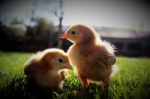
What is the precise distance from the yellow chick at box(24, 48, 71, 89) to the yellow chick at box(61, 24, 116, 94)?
0.29 feet

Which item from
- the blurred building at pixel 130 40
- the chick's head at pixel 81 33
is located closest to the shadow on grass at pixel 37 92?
the chick's head at pixel 81 33

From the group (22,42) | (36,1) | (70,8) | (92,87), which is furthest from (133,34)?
(92,87)

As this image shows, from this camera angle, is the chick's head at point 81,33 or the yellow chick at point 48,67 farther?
the chick's head at point 81,33

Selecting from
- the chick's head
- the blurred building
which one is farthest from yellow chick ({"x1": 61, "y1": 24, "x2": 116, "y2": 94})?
the blurred building

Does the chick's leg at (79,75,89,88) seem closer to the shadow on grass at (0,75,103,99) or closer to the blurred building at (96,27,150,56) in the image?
Result: the shadow on grass at (0,75,103,99)

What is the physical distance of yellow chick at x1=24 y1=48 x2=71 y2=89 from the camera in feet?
4.63

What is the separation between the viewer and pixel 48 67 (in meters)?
1.43

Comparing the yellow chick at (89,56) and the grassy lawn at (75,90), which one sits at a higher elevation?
the yellow chick at (89,56)

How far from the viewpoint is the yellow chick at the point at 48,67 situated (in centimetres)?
141

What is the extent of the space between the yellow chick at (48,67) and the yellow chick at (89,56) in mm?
88

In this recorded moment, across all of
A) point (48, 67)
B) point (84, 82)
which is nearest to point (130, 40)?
point (84, 82)

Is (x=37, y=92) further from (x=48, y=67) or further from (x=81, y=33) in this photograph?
(x=81, y=33)

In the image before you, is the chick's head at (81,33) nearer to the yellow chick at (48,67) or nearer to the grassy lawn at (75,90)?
the yellow chick at (48,67)

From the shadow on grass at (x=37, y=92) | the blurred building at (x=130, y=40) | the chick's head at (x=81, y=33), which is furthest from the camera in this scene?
the blurred building at (x=130, y=40)
